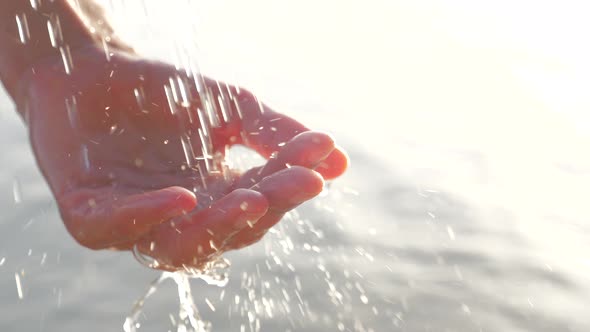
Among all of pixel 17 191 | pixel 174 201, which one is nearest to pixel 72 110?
pixel 174 201

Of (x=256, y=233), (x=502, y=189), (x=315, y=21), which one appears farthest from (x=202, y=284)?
(x=315, y=21)

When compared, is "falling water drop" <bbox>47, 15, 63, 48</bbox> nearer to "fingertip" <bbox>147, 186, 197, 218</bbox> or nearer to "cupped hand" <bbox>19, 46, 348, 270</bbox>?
"cupped hand" <bbox>19, 46, 348, 270</bbox>

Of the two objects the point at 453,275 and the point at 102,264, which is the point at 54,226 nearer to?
the point at 102,264

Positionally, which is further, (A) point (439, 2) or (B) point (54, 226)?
(A) point (439, 2)

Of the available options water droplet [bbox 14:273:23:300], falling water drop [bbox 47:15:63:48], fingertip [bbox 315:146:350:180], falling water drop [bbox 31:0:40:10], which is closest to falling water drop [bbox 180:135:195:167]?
fingertip [bbox 315:146:350:180]

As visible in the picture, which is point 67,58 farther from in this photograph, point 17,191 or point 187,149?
point 17,191

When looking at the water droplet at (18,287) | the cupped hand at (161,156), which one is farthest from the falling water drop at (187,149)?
the water droplet at (18,287)
